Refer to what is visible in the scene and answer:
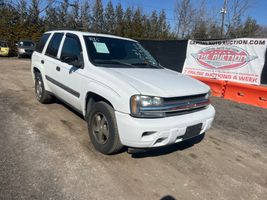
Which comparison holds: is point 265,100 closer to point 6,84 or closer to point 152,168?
point 152,168

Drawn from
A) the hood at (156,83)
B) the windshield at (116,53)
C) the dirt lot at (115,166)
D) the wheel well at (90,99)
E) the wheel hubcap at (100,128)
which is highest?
the windshield at (116,53)

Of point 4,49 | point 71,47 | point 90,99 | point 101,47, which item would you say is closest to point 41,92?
point 71,47

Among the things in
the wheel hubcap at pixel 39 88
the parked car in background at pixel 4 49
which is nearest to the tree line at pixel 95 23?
the parked car in background at pixel 4 49

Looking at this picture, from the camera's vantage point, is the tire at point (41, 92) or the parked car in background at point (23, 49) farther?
the parked car in background at point (23, 49)

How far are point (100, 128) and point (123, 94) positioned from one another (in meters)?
0.84

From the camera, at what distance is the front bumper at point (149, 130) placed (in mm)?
3205

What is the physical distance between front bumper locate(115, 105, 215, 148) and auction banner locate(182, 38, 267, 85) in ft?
20.2

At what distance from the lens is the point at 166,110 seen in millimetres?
3350

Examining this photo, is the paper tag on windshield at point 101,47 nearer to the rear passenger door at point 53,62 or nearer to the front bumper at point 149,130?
the rear passenger door at point 53,62

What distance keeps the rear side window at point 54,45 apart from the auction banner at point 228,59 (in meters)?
6.37

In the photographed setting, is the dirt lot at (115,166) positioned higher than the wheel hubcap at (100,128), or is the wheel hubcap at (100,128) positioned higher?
the wheel hubcap at (100,128)

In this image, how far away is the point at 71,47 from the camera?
4785mm

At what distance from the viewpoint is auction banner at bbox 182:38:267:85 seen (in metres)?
8.49

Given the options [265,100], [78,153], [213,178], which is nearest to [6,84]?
[78,153]
